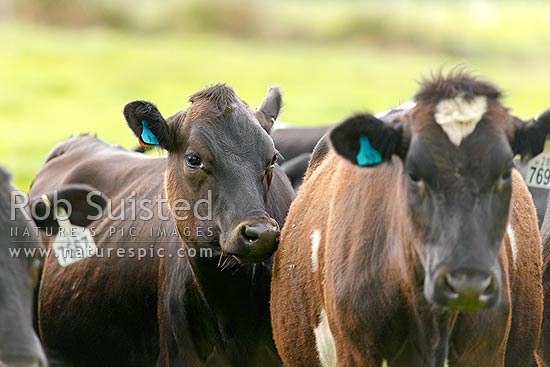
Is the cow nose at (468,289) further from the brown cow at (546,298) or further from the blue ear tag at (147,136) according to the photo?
the blue ear tag at (147,136)

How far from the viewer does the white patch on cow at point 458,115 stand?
5.79 m

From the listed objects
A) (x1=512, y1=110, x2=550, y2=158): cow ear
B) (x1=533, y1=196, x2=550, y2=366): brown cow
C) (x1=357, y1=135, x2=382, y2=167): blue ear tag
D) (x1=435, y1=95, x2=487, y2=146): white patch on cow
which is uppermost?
(x1=435, y1=95, x2=487, y2=146): white patch on cow

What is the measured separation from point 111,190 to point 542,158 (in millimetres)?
3538

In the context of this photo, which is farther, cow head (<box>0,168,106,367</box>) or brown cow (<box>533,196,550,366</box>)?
brown cow (<box>533,196,550,366</box>)

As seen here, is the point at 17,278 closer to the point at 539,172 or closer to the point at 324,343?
the point at 324,343

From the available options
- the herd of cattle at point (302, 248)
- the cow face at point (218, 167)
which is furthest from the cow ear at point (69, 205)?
the cow face at point (218, 167)

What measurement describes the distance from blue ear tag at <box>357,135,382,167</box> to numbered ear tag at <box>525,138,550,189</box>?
1.36 m

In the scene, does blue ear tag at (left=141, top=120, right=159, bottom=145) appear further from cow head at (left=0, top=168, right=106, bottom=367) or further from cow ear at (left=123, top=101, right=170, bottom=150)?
cow head at (left=0, top=168, right=106, bottom=367)

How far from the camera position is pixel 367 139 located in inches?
236

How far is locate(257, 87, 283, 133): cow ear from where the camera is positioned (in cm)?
820

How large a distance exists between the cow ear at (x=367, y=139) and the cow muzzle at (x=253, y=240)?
1.28 meters

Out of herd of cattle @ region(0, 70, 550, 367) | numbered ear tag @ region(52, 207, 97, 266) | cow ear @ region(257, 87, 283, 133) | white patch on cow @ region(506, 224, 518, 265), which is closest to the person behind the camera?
herd of cattle @ region(0, 70, 550, 367)

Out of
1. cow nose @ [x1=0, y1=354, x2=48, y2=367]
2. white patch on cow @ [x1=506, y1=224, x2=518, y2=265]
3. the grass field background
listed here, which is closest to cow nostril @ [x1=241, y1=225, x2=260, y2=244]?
white patch on cow @ [x1=506, y1=224, x2=518, y2=265]

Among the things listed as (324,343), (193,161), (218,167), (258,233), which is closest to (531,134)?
(324,343)
